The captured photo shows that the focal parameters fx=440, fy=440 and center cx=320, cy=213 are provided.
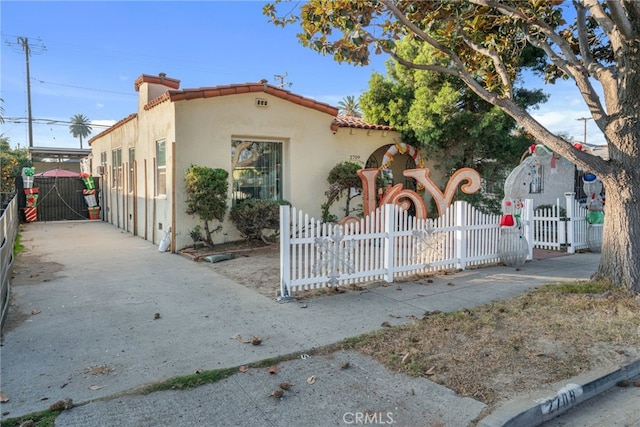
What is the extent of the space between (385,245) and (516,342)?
3.01 m

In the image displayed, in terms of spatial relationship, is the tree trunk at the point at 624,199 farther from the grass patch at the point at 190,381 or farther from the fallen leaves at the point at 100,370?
the fallen leaves at the point at 100,370

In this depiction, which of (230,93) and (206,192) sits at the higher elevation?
(230,93)

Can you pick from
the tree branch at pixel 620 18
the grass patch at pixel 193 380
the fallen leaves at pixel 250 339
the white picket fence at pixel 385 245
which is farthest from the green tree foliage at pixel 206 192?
the tree branch at pixel 620 18

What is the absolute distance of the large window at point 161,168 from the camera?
37.3ft

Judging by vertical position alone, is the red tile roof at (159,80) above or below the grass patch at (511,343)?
above

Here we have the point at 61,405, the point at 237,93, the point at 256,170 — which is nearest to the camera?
the point at 61,405

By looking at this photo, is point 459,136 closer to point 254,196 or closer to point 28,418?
point 254,196

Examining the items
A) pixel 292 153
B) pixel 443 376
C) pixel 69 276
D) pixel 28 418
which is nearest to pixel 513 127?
pixel 292 153

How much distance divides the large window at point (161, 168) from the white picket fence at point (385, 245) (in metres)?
5.13

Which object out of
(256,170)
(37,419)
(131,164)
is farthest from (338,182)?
(37,419)

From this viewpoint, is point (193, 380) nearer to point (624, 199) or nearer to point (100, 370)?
point (100, 370)

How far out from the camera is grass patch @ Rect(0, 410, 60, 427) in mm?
3092

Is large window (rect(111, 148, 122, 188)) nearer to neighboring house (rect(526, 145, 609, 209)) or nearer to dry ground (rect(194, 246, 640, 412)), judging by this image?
dry ground (rect(194, 246, 640, 412))

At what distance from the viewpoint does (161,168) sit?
11.7 meters
